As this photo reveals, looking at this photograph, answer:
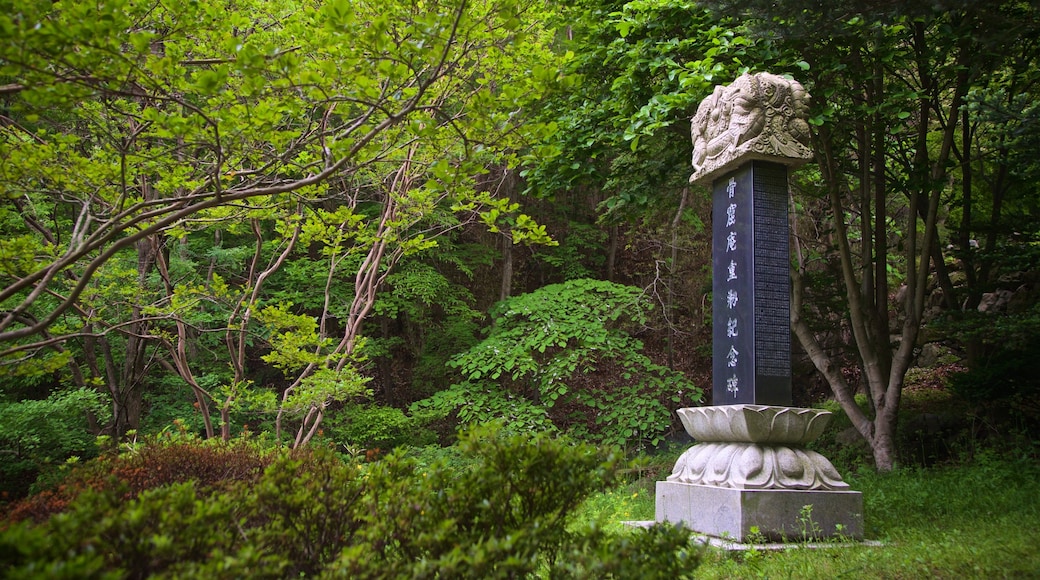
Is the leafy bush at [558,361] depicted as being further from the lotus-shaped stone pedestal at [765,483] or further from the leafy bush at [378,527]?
the leafy bush at [378,527]

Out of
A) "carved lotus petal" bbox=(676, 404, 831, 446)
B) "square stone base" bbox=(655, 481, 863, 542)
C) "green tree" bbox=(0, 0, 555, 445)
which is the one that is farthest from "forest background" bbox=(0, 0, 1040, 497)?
"square stone base" bbox=(655, 481, 863, 542)

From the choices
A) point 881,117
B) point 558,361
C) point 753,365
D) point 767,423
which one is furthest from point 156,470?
point 881,117

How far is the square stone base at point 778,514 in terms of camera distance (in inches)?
173

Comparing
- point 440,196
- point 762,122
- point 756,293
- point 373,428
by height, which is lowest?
point 373,428

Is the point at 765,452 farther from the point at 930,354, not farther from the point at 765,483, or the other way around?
the point at 930,354

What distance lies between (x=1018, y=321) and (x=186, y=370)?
303 inches

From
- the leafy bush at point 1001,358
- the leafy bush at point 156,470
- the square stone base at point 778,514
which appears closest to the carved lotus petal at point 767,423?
the square stone base at point 778,514

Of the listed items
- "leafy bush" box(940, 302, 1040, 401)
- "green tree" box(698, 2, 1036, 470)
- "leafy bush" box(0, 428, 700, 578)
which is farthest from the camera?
"leafy bush" box(940, 302, 1040, 401)

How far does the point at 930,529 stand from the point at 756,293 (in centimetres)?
194

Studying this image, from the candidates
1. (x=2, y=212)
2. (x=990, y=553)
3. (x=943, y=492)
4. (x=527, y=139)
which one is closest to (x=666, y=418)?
(x=943, y=492)

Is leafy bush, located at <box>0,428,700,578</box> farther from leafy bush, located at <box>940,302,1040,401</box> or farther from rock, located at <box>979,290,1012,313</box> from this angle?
rock, located at <box>979,290,1012,313</box>

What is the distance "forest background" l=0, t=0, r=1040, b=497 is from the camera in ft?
10.2

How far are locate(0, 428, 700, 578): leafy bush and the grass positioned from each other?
5.01 feet

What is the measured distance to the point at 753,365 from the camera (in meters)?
5.00
